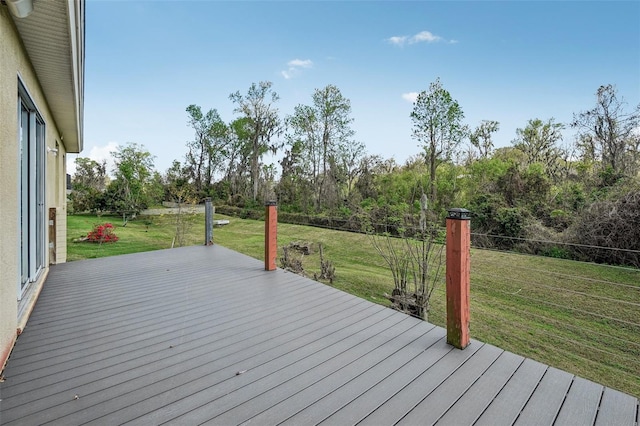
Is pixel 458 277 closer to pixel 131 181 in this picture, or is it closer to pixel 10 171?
pixel 10 171

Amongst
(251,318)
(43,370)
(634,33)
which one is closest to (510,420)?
(251,318)

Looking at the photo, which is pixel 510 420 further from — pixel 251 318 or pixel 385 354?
pixel 251 318

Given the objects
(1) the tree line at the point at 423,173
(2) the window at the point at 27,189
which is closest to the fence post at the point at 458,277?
(1) the tree line at the point at 423,173

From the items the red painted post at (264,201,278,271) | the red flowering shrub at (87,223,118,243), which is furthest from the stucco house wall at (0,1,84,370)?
the red flowering shrub at (87,223,118,243)

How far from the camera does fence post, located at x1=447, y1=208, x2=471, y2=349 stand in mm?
2277

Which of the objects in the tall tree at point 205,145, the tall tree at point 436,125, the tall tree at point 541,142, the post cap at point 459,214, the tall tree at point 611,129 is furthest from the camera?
→ the tall tree at point 205,145

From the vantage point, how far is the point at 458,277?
2.29m

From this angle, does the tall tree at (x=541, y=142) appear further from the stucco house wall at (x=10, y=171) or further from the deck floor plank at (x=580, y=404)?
the stucco house wall at (x=10, y=171)

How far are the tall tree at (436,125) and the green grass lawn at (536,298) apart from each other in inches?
208

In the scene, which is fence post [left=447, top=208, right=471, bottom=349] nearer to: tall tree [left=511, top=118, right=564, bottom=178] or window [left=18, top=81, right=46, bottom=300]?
window [left=18, top=81, right=46, bottom=300]

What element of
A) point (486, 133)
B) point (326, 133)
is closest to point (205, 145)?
point (326, 133)

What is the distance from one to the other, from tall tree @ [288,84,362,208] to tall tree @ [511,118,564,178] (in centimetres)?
871

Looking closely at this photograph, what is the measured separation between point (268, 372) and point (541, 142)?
19.2 m

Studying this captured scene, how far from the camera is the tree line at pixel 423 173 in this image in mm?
8516
